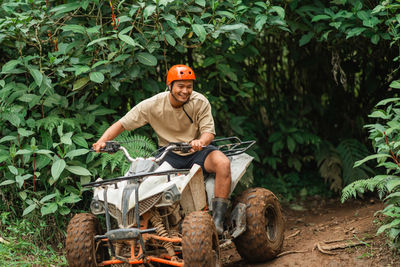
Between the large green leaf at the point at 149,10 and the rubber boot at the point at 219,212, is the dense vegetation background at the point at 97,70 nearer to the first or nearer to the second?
the large green leaf at the point at 149,10

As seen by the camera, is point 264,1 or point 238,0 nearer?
point 238,0

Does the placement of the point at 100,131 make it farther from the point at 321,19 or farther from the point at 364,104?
the point at 364,104

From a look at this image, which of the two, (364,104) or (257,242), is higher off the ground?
(364,104)

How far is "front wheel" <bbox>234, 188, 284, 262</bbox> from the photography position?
193 inches

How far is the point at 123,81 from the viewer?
6.02 m

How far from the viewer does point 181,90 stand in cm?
485

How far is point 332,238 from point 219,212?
4.77 feet

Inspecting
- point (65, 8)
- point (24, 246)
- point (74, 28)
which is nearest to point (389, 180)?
point (74, 28)

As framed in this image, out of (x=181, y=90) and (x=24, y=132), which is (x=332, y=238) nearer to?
(x=181, y=90)

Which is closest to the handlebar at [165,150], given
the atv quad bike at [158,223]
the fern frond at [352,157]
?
the atv quad bike at [158,223]

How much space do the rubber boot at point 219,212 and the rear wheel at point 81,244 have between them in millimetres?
1100

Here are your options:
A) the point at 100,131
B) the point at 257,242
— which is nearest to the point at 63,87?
the point at 100,131

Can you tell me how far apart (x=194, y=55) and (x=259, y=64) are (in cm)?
148

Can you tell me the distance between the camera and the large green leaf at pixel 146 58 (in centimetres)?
580
